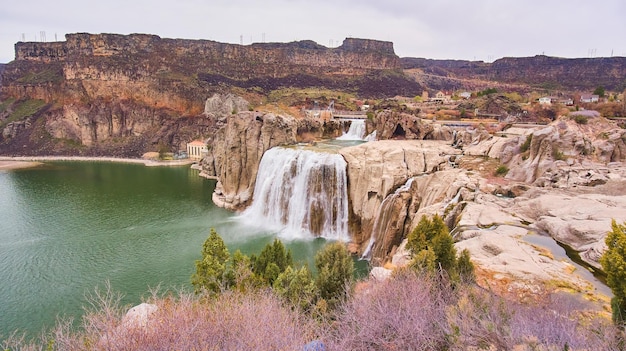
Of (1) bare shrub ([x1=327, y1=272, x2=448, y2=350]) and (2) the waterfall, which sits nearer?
(1) bare shrub ([x1=327, y1=272, x2=448, y2=350])

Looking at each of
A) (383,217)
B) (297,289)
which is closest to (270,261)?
(297,289)

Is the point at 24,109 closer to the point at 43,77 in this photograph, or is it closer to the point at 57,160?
the point at 43,77

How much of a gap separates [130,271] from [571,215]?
881 inches

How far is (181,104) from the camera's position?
276ft

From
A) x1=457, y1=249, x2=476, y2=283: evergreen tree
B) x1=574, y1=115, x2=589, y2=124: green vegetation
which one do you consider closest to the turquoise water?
x1=457, y1=249, x2=476, y2=283: evergreen tree

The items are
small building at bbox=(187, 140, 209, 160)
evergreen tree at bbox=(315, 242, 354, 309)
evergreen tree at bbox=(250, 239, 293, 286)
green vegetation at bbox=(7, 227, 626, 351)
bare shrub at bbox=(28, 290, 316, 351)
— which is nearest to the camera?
green vegetation at bbox=(7, 227, 626, 351)

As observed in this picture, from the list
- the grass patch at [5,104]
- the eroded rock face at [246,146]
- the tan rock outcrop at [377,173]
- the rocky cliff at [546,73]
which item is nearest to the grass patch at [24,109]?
the grass patch at [5,104]

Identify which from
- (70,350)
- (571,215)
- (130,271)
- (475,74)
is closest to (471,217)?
(571,215)

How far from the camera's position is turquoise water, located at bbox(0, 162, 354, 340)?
1823cm

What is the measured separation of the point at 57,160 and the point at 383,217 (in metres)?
74.8

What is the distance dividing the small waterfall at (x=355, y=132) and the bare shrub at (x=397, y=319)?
3750cm

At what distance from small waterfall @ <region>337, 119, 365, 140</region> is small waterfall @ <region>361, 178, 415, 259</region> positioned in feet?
75.5

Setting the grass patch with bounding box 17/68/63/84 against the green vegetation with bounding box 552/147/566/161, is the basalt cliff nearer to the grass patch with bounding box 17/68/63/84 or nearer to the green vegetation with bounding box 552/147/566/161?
the green vegetation with bounding box 552/147/566/161

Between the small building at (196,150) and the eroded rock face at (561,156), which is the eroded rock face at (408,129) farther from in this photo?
the small building at (196,150)
